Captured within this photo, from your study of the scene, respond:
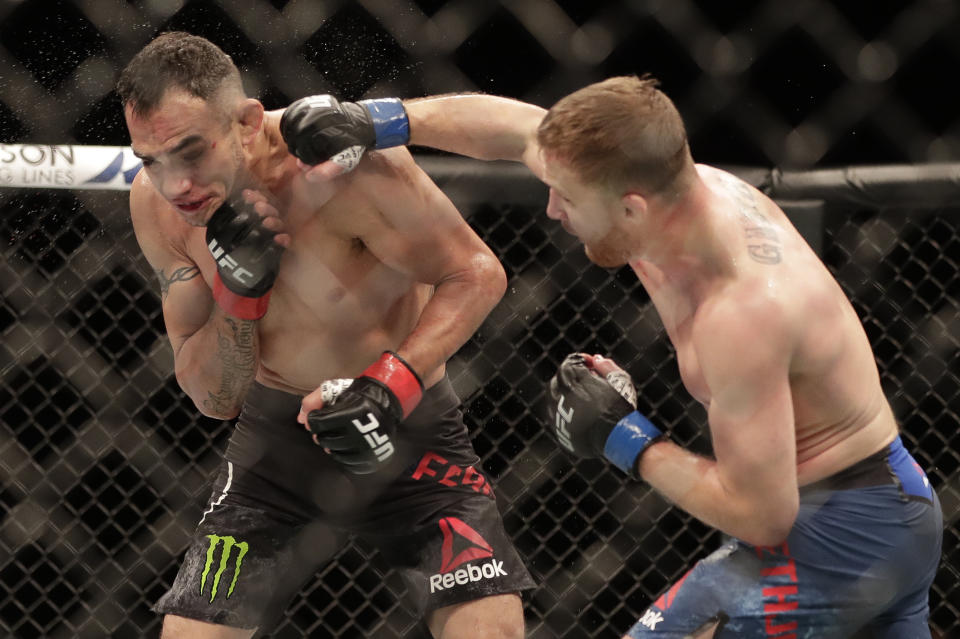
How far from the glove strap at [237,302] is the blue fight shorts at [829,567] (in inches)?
27.3

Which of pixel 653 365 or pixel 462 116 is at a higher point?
pixel 462 116

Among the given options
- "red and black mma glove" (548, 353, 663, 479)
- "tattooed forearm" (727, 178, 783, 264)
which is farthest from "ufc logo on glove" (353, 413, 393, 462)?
"tattooed forearm" (727, 178, 783, 264)

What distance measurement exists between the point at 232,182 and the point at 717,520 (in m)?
0.82

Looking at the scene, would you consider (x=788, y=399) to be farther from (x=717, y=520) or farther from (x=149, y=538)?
(x=149, y=538)

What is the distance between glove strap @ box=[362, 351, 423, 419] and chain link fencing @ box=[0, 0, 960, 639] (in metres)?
0.88

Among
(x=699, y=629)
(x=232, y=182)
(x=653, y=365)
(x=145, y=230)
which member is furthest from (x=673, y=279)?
(x=653, y=365)

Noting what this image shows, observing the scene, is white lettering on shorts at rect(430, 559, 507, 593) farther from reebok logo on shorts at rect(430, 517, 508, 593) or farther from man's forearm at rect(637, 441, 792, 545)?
man's forearm at rect(637, 441, 792, 545)

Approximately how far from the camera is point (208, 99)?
1.57 m

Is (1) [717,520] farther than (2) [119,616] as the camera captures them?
No

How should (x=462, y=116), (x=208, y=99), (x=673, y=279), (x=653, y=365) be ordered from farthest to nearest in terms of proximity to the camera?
(x=653, y=365) < (x=462, y=116) < (x=208, y=99) < (x=673, y=279)

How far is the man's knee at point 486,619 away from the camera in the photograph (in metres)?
1.68

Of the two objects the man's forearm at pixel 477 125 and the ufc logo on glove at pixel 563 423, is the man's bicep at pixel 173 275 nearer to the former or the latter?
the man's forearm at pixel 477 125

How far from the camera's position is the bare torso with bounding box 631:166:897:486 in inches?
53.1

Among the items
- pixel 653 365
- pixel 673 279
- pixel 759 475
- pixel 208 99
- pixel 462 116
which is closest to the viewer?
pixel 759 475
